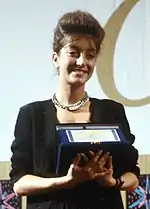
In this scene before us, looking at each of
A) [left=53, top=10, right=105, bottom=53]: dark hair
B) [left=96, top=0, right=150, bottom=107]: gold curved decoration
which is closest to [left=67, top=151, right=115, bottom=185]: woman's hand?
[left=53, top=10, right=105, bottom=53]: dark hair

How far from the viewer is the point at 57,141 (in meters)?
0.76

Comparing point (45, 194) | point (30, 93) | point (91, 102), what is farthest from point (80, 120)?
point (30, 93)

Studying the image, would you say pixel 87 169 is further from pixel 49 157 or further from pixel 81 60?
pixel 81 60

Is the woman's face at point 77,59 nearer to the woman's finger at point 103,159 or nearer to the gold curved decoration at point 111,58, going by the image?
the woman's finger at point 103,159

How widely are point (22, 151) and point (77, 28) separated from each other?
0.91ft

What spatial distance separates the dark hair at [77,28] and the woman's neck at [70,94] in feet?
0.28

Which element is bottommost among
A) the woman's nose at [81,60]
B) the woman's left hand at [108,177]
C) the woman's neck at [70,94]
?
the woman's left hand at [108,177]

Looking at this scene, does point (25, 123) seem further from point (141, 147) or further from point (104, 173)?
point (141, 147)

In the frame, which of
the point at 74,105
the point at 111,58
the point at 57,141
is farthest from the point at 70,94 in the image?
the point at 111,58

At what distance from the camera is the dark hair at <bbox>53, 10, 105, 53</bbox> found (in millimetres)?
815

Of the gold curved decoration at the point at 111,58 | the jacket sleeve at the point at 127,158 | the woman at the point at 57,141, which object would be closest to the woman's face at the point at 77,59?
the woman at the point at 57,141

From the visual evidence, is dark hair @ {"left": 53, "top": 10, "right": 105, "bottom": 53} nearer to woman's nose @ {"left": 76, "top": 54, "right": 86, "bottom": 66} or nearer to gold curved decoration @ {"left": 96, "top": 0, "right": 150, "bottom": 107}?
woman's nose @ {"left": 76, "top": 54, "right": 86, "bottom": 66}

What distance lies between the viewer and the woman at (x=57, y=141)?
77cm

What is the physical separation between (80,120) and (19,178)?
172mm
